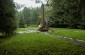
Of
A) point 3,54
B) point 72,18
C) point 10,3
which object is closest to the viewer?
point 3,54

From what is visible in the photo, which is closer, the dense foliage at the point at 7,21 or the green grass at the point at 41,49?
the green grass at the point at 41,49

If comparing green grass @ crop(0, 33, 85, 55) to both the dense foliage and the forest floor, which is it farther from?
the dense foliage

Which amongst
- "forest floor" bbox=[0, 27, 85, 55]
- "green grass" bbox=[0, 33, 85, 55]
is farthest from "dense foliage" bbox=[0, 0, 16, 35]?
"green grass" bbox=[0, 33, 85, 55]

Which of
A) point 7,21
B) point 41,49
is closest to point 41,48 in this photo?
point 41,49

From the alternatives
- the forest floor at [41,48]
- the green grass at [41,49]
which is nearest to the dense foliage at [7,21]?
the forest floor at [41,48]

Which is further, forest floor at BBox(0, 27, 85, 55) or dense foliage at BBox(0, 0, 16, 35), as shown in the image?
dense foliage at BBox(0, 0, 16, 35)

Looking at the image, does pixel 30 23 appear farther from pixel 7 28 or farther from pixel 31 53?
pixel 31 53

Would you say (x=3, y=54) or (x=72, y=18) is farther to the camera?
(x=72, y=18)

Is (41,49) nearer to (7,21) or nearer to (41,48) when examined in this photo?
(41,48)

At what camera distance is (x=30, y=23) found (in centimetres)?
8525

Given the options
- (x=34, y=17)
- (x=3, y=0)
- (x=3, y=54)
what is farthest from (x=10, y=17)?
(x=34, y=17)

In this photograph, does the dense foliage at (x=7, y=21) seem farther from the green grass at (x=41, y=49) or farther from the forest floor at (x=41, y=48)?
the green grass at (x=41, y=49)

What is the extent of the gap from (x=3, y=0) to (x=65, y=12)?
3325cm

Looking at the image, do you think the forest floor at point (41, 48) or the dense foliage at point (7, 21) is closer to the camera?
the forest floor at point (41, 48)
